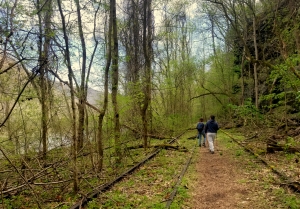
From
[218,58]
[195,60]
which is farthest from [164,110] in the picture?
[218,58]

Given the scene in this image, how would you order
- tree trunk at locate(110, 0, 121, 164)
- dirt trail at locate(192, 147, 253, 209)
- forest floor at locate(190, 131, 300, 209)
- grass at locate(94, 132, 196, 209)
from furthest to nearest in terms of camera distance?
tree trunk at locate(110, 0, 121, 164) < grass at locate(94, 132, 196, 209) < dirt trail at locate(192, 147, 253, 209) < forest floor at locate(190, 131, 300, 209)

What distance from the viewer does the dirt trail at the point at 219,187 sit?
651cm

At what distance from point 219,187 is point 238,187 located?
0.54 metres

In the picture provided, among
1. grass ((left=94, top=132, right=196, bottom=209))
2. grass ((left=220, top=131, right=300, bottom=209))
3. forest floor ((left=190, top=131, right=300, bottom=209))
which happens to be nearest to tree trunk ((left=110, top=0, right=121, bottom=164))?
grass ((left=94, top=132, right=196, bottom=209))

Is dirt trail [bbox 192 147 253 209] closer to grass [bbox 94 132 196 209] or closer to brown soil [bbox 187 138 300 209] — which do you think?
brown soil [bbox 187 138 300 209]

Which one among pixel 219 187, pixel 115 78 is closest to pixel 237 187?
pixel 219 187

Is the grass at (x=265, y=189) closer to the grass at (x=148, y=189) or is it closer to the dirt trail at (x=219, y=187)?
the dirt trail at (x=219, y=187)

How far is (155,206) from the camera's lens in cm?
634

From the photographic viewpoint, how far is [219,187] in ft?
25.8

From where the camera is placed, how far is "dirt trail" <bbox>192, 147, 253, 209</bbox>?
6.51 m

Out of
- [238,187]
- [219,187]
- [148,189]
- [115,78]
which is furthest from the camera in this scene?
[115,78]

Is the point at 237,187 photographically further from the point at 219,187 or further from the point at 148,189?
the point at 148,189

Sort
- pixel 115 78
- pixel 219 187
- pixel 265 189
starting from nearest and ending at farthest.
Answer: pixel 265 189 < pixel 219 187 < pixel 115 78

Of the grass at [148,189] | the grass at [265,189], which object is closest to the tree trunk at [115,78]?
the grass at [148,189]
